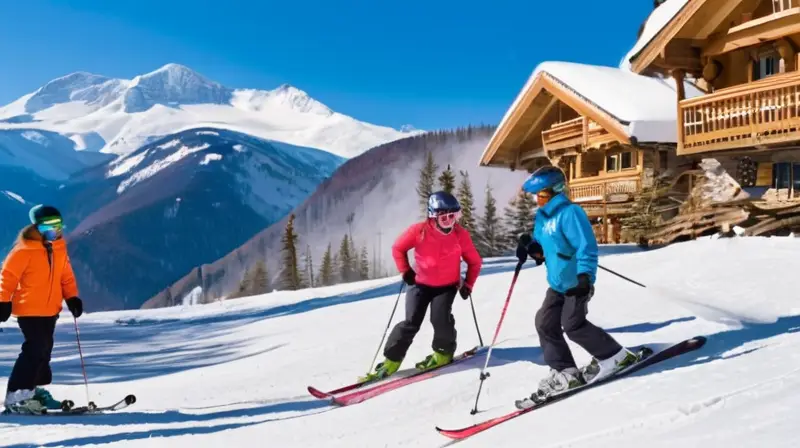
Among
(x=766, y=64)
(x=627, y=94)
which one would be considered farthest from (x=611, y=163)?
(x=766, y=64)

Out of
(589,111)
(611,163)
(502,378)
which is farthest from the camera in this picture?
(611,163)

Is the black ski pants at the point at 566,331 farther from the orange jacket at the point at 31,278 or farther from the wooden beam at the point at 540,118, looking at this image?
the wooden beam at the point at 540,118

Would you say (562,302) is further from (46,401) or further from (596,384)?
(46,401)

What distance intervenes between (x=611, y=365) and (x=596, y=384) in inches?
11.0

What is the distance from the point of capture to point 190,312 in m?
19.3

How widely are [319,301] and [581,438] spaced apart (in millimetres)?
13377

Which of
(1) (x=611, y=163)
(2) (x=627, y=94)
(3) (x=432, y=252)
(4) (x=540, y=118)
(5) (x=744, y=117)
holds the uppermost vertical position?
(4) (x=540, y=118)

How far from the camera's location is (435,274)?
21.1 feet

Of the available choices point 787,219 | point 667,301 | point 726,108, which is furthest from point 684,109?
point 667,301

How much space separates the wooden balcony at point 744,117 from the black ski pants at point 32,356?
13093 millimetres

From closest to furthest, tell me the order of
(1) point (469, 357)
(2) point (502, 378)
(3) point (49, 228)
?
1. (2) point (502, 378)
2. (3) point (49, 228)
3. (1) point (469, 357)

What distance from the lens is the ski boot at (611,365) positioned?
473cm

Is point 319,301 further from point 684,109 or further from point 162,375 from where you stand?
point 684,109

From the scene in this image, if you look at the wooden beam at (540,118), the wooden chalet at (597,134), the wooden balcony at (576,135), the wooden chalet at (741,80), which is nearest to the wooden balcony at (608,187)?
the wooden chalet at (597,134)
